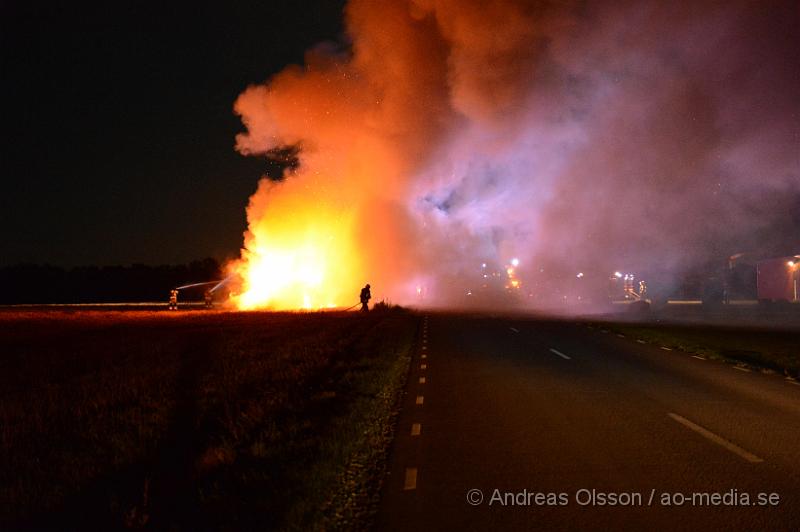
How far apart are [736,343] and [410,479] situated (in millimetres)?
17195

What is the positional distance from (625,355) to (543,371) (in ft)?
13.9

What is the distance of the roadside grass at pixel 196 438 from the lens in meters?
5.10

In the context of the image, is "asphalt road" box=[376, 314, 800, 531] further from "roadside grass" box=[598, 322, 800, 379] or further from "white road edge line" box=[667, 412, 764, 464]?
"roadside grass" box=[598, 322, 800, 379]

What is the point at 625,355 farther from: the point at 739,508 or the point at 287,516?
the point at 287,516

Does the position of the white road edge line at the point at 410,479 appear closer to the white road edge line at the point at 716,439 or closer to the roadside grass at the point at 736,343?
the white road edge line at the point at 716,439

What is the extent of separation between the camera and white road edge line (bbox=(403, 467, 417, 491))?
5602 millimetres

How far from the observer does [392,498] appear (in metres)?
5.31

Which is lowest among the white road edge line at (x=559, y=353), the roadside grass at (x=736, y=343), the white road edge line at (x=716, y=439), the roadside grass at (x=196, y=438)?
the roadside grass at (x=196, y=438)

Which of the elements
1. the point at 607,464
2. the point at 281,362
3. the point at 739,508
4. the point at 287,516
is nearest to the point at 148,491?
the point at 287,516

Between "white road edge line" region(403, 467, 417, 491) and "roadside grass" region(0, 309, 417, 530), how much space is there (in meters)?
0.28

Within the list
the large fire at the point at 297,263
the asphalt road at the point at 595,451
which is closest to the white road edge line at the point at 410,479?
the asphalt road at the point at 595,451

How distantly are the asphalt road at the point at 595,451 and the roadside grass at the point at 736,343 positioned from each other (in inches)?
96.4

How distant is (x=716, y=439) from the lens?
23.2 feet

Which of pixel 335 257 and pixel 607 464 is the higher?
pixel 335 257
